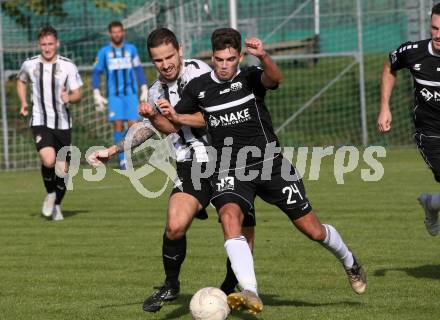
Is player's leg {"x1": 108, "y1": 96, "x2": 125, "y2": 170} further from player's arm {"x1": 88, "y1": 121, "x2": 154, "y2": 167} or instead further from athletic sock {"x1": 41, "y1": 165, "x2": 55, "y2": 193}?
player's arm {"x1": 88, "y1": 121, "x2": 154, "y2": 167}

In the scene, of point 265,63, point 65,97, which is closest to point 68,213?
point 65,97

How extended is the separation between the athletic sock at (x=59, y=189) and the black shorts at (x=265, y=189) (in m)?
5.98

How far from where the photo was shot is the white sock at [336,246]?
7.26 m

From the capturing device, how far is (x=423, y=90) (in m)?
8.33

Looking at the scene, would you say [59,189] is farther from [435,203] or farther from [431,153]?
[431,153]

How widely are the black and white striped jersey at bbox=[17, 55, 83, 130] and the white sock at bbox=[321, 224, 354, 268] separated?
649cm

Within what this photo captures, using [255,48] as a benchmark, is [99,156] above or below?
below

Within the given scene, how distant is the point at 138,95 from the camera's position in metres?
19.2

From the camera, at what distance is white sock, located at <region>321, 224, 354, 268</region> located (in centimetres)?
726

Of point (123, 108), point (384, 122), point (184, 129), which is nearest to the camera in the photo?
point (184, 129)

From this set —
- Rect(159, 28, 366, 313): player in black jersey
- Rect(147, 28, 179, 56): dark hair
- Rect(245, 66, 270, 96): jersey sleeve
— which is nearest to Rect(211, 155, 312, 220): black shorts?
Rect(159, 28, 366, 313): player in black jersey

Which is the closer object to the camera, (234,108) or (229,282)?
(234,108)

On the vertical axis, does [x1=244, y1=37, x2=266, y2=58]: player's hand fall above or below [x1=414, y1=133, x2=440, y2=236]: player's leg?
above

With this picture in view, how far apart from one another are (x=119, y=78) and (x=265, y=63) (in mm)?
11993
